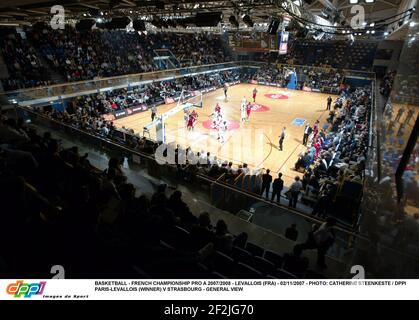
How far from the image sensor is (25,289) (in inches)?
96.7

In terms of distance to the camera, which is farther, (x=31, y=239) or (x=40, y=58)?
(x=40, y=58)

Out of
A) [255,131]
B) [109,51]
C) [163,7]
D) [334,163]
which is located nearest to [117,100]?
[109,51]

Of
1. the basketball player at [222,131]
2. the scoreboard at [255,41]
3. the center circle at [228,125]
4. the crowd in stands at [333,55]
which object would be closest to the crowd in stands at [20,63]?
the center circle at [228,125]

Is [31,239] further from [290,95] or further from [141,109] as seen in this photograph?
[290,95]

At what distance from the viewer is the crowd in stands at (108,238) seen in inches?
120

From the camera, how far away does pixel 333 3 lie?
14.9 m

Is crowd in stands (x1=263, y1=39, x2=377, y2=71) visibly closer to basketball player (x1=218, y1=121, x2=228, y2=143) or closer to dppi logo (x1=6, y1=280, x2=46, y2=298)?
basketball player (x1=218, y1=121, x2=228, y2=143)

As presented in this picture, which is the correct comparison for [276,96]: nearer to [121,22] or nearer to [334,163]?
[334,163]

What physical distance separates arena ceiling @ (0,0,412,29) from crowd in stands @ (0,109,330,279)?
737cm

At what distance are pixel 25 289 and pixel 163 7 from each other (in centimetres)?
980

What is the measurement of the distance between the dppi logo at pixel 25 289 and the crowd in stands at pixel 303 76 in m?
32.3

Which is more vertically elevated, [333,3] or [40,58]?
[333,3]
